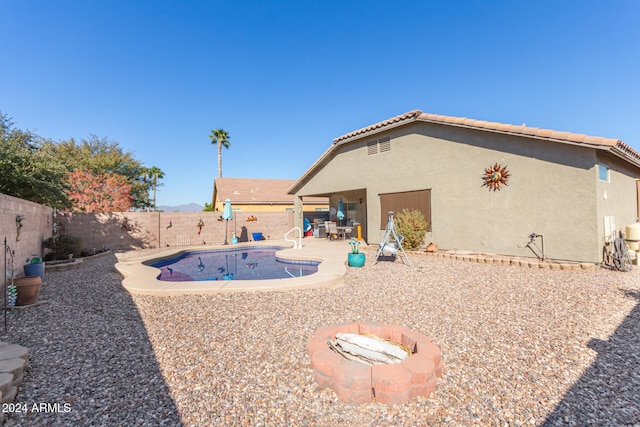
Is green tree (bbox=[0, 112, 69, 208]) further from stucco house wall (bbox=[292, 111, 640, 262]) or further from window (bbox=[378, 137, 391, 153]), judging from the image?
window (bbox=[378, 137, 391, 153])

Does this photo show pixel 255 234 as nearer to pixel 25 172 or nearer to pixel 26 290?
pixel 25 172

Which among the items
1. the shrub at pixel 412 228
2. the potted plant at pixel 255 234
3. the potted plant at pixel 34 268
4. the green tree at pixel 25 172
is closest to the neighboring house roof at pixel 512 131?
the shrub at pixel 412 228

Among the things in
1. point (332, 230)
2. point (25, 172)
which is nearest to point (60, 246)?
point (25, 172)

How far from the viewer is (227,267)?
10961 millimetres

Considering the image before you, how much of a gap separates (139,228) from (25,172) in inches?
235

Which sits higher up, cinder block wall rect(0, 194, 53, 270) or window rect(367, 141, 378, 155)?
window rect(367, 141, 378, 155)

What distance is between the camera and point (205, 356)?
341cm

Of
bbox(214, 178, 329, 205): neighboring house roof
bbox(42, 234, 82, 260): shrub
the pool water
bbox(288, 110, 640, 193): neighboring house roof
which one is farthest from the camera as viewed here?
bbox(214, 178, 329, 205): neighboring house roof

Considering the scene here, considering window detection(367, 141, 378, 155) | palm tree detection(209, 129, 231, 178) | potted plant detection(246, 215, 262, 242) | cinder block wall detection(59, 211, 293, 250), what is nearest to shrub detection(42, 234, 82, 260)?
cinder block wall detection(59, 211, 293, 250)

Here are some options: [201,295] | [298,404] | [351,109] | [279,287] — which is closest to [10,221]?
[201,295]

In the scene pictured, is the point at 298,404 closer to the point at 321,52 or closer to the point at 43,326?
the point at 43,326

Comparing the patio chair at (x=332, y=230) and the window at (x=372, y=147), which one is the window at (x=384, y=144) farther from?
the patio chair at (x=332, y=230)

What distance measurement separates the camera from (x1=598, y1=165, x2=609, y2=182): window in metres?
8.35

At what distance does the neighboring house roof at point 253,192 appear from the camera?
89.8 ft
